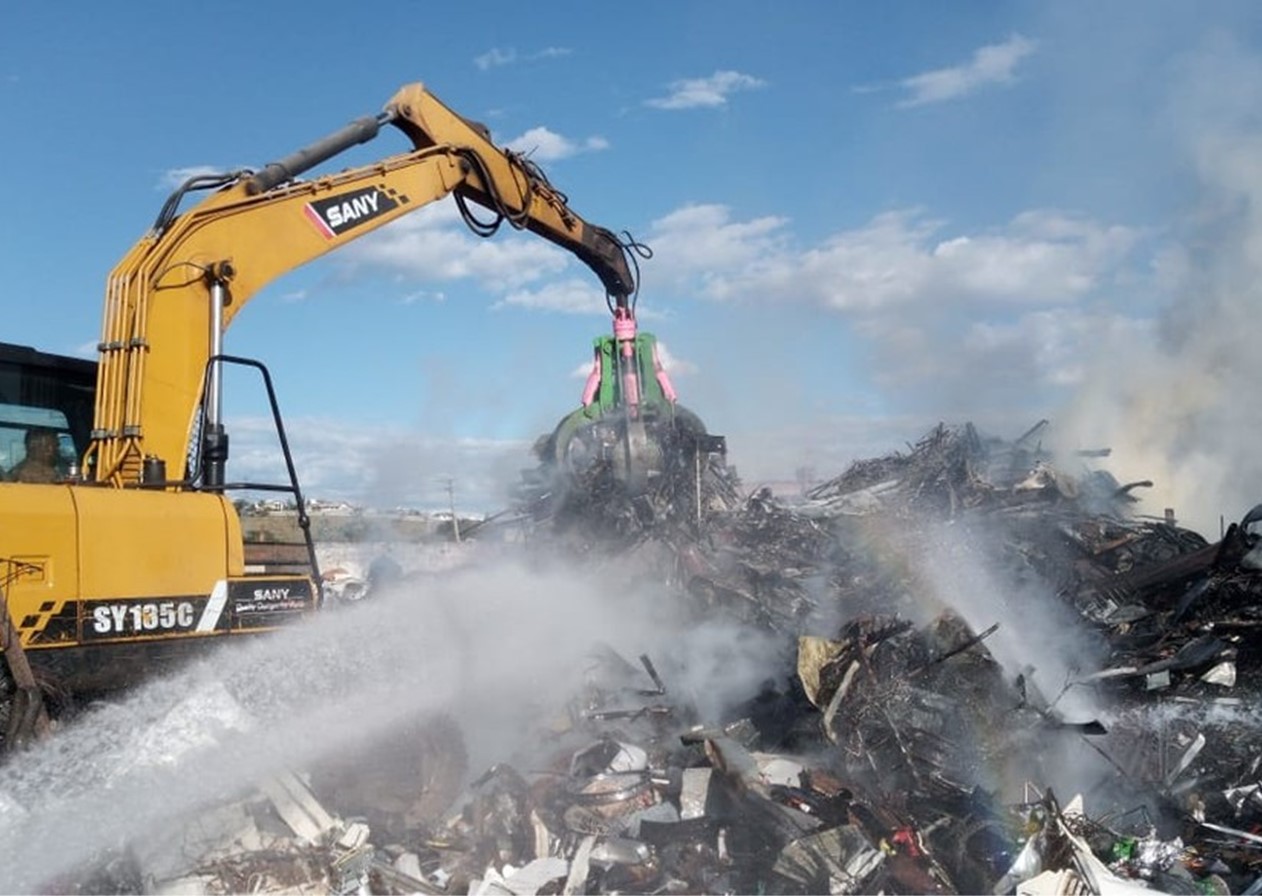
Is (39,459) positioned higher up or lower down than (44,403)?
lower down

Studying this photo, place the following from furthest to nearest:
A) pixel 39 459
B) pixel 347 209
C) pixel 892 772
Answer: pixel 347 209 < pixel 892 772 < pixel 39 459

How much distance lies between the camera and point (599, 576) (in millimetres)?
11211

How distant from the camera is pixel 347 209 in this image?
302 inches

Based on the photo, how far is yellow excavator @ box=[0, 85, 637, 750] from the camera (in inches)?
210

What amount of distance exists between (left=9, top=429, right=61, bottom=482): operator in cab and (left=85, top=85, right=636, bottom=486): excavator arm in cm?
22

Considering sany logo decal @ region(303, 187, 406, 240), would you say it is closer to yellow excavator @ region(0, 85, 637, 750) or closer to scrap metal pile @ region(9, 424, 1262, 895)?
yellow excavator @ region(0, 85, 637, 750)

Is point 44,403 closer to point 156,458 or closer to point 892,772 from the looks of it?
point 156,458

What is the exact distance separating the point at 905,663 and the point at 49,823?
5235 millimetres

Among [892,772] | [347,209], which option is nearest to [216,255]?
[347,209]

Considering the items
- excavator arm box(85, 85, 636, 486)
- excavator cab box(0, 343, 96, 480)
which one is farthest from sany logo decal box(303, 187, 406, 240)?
excavator cab box(0, 343, 96, 480)

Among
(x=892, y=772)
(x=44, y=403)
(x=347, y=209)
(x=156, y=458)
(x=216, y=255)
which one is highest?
(x=347, y=209)

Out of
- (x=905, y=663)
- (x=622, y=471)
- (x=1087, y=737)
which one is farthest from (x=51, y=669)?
(x=622, y=471)

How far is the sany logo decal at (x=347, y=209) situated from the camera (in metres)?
7.48

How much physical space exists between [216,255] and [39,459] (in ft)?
5.27
